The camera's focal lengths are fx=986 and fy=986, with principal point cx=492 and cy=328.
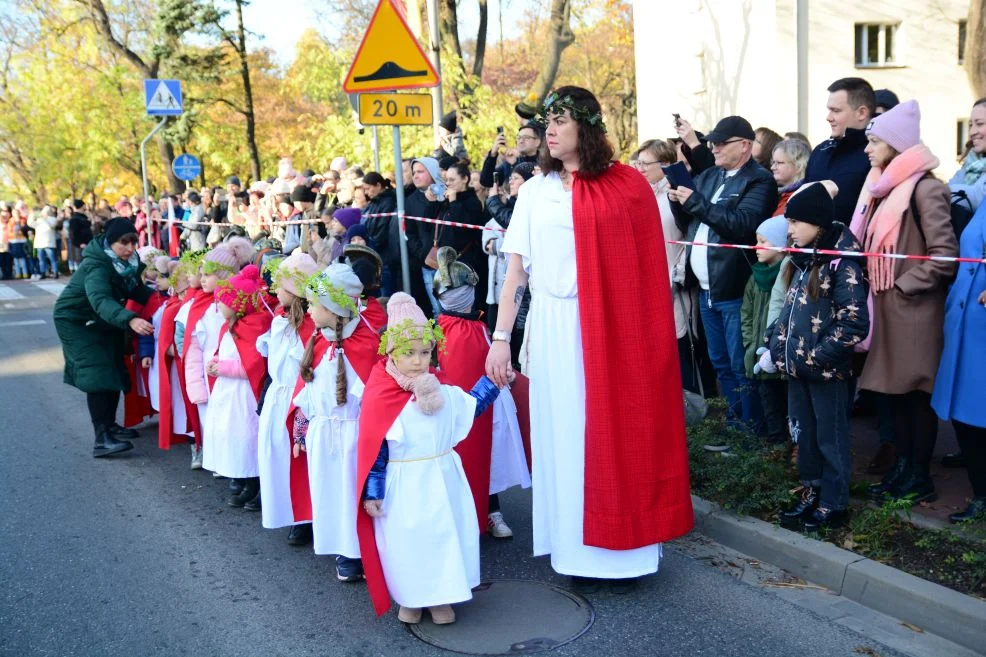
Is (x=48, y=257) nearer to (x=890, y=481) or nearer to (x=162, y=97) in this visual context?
(x=162, y=97)

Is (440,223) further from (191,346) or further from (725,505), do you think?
(725,505)

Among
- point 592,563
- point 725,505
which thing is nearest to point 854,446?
point 725,505

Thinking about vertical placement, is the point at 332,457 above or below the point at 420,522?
above

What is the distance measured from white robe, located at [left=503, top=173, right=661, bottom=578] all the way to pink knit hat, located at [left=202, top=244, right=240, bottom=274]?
2.96 metres

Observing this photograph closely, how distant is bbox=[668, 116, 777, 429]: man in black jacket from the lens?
634cm

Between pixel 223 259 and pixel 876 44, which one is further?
pixel 876 44

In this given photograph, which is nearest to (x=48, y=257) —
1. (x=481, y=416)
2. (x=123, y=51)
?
(x=123, y=51)

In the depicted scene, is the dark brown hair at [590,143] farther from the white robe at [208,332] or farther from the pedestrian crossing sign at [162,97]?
the pedestrian crossing sign at [162,97]

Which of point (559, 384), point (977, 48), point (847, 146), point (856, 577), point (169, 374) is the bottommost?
point (856, 577)

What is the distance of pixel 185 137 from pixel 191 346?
25666mm

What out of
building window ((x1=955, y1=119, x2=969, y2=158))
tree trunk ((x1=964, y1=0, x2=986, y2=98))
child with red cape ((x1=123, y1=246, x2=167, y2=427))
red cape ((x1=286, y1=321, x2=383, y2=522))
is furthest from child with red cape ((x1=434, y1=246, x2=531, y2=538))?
building window ((x1=955, y1=119, x2=969, y2=158))

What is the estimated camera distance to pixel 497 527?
5711mm

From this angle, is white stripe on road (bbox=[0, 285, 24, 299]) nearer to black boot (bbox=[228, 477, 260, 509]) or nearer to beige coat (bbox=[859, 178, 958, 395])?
black boot (bbox=[228, 477, 260, 509])

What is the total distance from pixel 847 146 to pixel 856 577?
284cm
